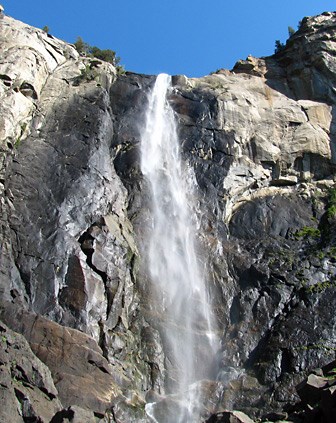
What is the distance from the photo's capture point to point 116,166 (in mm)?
28875

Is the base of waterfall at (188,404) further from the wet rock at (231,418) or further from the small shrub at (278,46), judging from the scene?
the small shrub at (278,46)

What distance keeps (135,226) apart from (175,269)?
255 cm

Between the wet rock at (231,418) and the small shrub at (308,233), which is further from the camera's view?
the small shrub at (308,233)

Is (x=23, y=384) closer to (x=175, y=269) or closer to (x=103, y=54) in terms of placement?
(x=175, y=269)

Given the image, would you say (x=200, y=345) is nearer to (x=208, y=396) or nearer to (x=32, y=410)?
(x=208, y=396)

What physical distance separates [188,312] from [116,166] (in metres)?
8.62

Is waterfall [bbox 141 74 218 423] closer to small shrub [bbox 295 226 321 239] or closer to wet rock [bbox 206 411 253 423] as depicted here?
small shrub [bbox 295 226 321 239]

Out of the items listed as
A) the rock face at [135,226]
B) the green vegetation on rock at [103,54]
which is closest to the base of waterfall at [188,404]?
the rock face at [135,226]

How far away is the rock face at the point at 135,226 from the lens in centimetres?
1875

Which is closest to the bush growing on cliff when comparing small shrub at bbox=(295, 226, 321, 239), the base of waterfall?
small shrub at bbox=(295, 226, 321, 239)

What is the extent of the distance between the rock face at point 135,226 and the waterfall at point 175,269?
515 millimetres

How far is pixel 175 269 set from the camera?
25391 mm

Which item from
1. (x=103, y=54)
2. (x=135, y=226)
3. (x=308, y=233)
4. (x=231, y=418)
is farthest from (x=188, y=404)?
(x=103, y=54)

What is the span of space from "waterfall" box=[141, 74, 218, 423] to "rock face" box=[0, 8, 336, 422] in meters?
0.52
